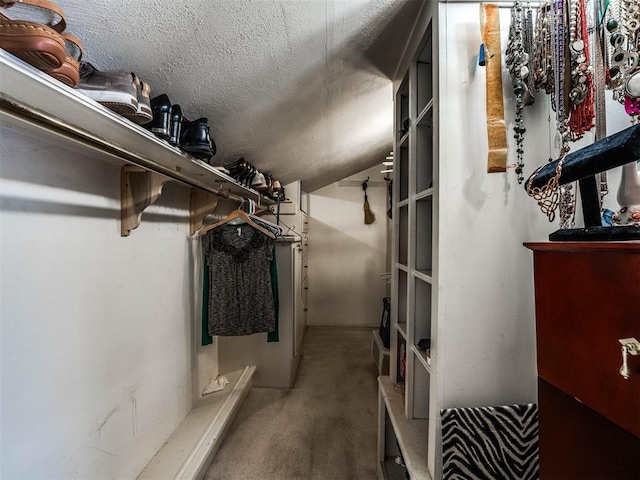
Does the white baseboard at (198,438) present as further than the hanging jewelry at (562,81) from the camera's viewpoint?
Yes

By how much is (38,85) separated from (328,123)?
1.70 meters

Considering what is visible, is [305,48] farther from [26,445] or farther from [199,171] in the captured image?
[26,445]

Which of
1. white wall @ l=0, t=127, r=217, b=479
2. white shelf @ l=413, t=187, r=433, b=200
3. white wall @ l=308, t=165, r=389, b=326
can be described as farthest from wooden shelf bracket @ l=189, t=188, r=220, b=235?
white wall @ l=308, t=165, r=389, b=326

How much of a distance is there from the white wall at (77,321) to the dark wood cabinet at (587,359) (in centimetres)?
138

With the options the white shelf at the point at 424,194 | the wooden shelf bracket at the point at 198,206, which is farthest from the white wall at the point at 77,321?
the white shelf at the point at 424,194

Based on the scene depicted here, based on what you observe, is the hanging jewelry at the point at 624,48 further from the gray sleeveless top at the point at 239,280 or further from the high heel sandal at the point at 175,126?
the gray sleeveless top at the point at 239,280

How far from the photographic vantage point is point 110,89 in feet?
2.38

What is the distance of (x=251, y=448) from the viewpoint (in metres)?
1.75

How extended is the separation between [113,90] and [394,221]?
1426mm

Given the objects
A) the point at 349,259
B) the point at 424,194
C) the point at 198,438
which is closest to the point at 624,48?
the point at 424,194

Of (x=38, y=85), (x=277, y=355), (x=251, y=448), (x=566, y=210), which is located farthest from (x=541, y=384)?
(x=277, y=355)

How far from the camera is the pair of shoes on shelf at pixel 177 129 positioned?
0.95m

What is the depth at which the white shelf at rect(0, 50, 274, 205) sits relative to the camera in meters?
0.51

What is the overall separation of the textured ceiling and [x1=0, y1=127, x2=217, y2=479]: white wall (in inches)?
16.5
